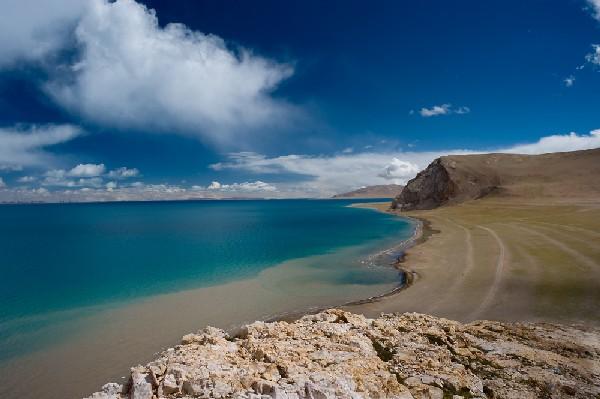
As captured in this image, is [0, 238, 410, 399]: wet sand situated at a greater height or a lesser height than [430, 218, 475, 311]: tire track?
lesser

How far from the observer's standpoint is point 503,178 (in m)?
129

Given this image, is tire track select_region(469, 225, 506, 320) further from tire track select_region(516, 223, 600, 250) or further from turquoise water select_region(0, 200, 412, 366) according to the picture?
turquoise water select_region(0, 200, 412, 366)

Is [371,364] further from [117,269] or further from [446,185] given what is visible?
[446,185]

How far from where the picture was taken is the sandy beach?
2197 centimetres

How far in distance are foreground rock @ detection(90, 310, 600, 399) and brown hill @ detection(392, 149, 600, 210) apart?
114m

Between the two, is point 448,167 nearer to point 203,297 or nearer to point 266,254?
point 266,254

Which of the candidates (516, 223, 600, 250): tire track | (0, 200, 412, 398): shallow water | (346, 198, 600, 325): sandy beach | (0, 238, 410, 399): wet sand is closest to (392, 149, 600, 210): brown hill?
(516, 223, 600, 250): tire track

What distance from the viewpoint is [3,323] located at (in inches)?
914

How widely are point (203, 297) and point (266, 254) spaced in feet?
65.6

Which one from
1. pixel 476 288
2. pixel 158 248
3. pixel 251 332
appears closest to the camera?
pixel 251 332

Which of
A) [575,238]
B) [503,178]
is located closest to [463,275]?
[575,238]

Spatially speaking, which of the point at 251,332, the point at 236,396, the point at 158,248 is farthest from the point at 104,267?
the point at 236,396

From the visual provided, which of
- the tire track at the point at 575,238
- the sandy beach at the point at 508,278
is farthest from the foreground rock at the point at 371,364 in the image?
the tire track at the point at 575,238

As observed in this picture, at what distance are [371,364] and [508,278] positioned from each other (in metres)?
22.4
